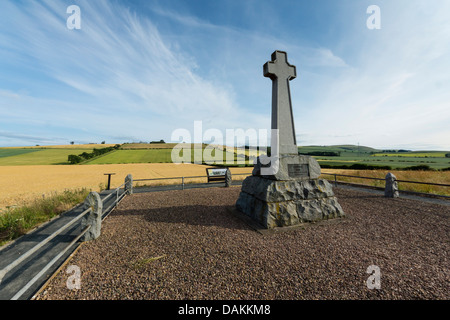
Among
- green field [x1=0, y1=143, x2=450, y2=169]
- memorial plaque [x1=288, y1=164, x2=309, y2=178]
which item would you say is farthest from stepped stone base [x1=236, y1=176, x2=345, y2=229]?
green field [x1=0, y1=143, x2=450, y2=169]

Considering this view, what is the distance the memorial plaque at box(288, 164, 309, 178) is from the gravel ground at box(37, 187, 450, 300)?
6.18 feet

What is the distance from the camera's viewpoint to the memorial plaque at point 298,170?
6707 mm

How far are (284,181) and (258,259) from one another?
3.18 metres

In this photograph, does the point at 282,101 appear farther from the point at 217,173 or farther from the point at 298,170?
the point at 217,173

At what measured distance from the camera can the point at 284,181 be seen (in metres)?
6.54

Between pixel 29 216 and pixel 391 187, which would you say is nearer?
pixel 29 216

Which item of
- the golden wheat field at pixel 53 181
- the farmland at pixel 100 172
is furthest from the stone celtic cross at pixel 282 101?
the golden wheat field at pixel 53 181

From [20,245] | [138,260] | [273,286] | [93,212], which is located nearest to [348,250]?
[273,286]

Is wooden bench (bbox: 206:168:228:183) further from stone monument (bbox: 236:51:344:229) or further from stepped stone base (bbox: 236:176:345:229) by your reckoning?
stepped stone base (bbox: 236:176:345:229)

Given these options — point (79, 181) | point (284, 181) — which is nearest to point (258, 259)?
point (284, 181)

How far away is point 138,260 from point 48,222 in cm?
536

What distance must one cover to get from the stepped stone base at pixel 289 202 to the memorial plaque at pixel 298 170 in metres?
0.24

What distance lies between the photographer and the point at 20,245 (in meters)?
4.99
